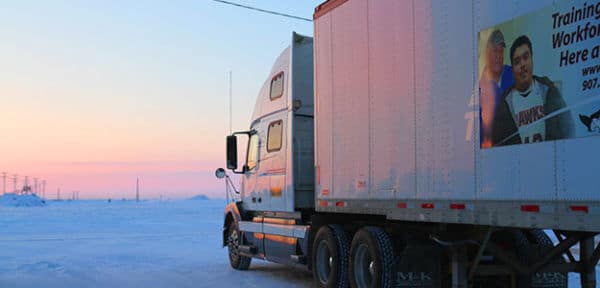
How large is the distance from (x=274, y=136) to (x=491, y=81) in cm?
666

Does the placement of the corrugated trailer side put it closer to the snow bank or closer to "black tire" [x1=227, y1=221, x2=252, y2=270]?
"black tire" [x1=227, y1=221, x2=252, y2=270]

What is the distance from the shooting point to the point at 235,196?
48.9ft

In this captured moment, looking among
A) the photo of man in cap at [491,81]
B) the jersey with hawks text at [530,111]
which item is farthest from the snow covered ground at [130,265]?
the jersey with hawks text at [530,111]

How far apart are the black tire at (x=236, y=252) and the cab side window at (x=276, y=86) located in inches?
116

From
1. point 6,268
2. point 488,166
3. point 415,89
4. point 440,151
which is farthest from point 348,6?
point 6,268

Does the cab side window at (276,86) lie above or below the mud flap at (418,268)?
above

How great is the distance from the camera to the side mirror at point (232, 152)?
13852 mm

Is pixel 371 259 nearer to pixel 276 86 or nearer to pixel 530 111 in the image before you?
pixel 530 111

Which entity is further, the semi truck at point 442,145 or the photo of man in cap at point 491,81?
the photo of man in cap at point 491,81

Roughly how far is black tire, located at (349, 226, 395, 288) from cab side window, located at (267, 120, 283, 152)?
3.45 metres

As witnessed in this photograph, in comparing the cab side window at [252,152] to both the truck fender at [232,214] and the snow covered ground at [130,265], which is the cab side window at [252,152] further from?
the snow covered ground at [130,265]

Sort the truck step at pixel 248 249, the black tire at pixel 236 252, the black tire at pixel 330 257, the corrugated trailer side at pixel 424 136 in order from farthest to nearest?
1. the black tire at pixel 236 252
2. the truck step at pixel 248 249
3. the black tire at pixel 330 257
4. the corrugated trailer side at pixel 424 136

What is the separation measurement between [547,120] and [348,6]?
414cm

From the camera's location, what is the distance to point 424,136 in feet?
24.8
